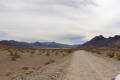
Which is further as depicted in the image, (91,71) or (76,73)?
(91,71)

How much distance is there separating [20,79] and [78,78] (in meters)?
4.25

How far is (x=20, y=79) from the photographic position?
66.0 feet

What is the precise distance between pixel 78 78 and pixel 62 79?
0.94 meters

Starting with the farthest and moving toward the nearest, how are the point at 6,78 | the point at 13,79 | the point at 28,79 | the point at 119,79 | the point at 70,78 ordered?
the point at 6,78 → the point at 13,79 → the point at 28,79 → the point at 70,78 → the point at 119,79

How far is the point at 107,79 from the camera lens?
17016 millimetres

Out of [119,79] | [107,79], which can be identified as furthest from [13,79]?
[119,79]

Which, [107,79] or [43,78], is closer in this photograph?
[107,79]

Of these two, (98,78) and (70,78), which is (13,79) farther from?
(98,78)

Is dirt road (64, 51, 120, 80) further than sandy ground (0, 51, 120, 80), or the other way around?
sandy ground (0, 51, 120, 80)

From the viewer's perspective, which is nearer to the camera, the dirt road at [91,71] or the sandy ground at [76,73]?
the dirt road at [91,71]

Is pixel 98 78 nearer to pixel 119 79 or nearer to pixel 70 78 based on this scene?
pixel 70 78

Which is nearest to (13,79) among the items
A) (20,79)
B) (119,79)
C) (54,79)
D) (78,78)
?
(20,79)

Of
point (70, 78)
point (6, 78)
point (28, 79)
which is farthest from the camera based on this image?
point (6, 78)

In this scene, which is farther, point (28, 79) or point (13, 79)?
point (13, 79)
